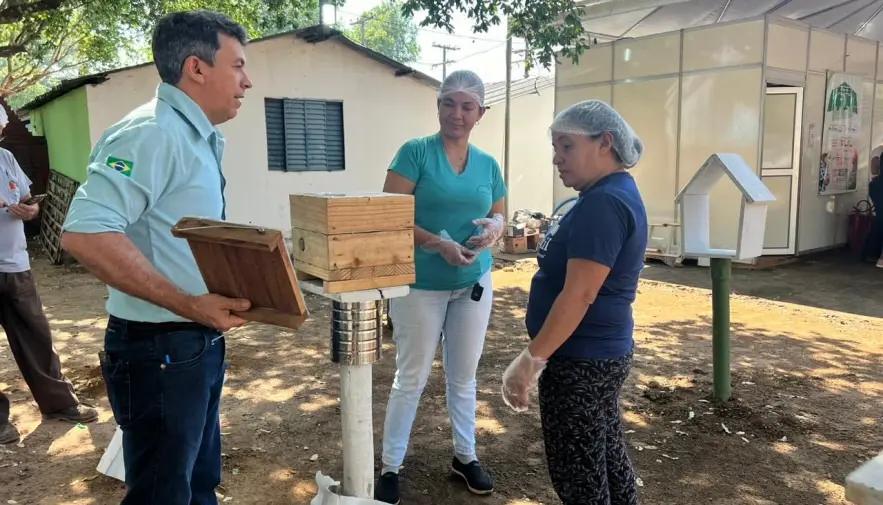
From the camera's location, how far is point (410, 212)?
204cm

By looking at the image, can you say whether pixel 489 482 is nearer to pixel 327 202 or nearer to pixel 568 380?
pixel 568 380

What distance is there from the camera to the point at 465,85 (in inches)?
112

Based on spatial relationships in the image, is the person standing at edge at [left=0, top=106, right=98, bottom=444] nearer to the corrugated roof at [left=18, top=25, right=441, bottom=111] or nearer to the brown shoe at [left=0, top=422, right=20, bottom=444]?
the brown shoe at [left=0, top=422, right=20, bottom=444]

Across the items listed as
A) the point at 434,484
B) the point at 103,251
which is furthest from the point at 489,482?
the point at 103,251

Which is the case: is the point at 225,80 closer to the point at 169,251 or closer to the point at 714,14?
the point at 169,251

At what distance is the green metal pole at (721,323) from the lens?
3920 mm

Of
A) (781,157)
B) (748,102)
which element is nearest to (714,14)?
(748,102)

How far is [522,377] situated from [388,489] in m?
1.13

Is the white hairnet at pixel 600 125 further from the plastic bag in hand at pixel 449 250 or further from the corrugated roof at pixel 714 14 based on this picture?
the corrugated roof at pixel 714 14

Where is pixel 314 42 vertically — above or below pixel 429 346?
above

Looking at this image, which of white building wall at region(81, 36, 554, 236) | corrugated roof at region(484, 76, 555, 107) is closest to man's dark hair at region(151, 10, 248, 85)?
white building wall at region(81, 36, 554, 236)

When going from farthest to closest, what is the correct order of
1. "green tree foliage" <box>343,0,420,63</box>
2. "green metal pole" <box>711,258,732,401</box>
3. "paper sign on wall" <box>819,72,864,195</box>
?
"green tree foliage" <box>343,0,420,63</box> → "paper sign on wall" <box>819,72,864,195</box> → "green metal pole" <box>711,258,732,401</box>

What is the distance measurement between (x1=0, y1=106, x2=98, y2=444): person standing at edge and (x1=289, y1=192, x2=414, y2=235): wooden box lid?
96.8 inches

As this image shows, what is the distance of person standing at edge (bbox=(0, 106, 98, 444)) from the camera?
144 inches
